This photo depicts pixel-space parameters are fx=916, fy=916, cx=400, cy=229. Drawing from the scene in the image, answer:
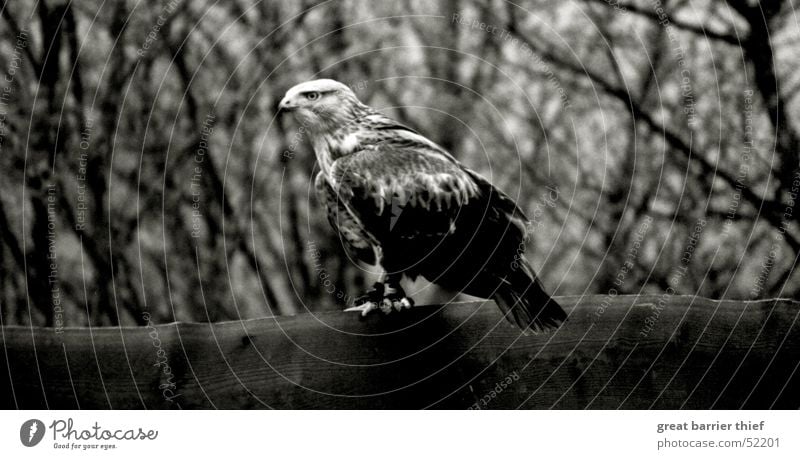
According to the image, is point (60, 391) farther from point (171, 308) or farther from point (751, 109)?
point (751, 109)

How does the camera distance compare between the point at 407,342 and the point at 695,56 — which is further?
the point at 695,56

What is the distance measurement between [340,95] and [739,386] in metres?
1.01

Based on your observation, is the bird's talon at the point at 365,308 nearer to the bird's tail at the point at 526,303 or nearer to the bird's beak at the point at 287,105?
the bird's tail at the point at 526,303

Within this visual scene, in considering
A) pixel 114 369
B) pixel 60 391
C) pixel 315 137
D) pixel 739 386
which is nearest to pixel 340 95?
pixel 315 137

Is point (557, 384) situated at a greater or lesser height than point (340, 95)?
lesser

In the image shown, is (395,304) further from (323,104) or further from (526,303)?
(323,104)

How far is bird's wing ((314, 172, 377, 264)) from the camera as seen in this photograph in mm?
1850

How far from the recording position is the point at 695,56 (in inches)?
80.8

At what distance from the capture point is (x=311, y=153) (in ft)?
6.38
